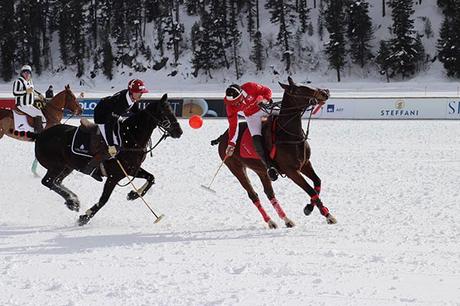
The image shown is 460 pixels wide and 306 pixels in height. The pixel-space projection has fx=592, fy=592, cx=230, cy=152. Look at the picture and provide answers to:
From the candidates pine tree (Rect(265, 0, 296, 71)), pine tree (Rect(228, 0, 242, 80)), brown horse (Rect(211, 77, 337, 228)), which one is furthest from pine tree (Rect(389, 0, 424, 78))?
brown horse (Rect(211, 77, 337, 228))

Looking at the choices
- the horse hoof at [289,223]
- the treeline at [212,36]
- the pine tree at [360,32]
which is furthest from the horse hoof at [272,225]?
the pine tree at [360,32]

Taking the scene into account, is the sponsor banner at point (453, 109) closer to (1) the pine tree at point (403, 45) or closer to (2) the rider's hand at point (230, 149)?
(2) the rider's hand at point (230, 149)

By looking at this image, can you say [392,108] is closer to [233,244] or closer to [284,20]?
[233,244]

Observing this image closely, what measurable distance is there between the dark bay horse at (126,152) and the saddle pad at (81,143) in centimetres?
8

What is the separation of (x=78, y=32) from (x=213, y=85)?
21870 millimetres

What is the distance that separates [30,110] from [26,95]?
43 cm

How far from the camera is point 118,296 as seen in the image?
508 cm

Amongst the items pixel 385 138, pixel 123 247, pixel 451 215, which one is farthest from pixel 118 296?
pixel 385 138

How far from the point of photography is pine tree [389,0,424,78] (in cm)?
5812

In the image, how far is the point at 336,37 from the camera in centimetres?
6191

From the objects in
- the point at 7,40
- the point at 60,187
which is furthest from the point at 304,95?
the point at 7,40

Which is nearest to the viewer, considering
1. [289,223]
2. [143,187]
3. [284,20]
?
[289,223]

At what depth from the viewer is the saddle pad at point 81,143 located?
30.2 ft

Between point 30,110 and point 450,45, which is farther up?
point 450,45
